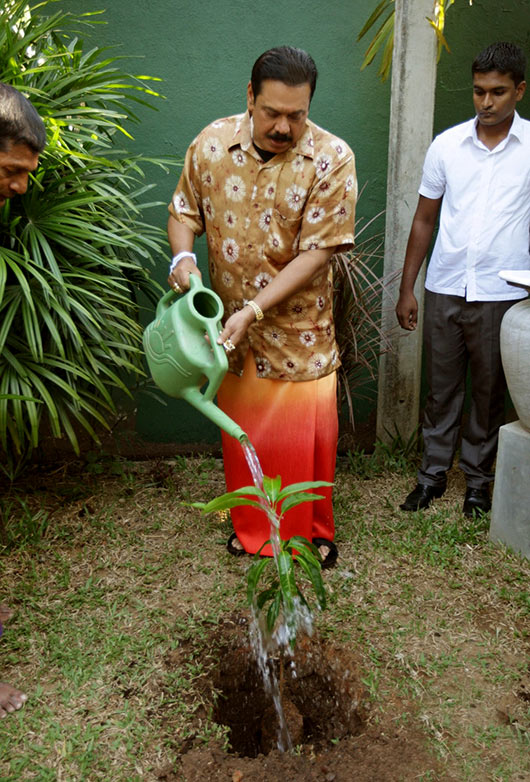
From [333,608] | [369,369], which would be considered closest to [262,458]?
[333,608]

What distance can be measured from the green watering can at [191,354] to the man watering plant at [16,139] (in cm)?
60

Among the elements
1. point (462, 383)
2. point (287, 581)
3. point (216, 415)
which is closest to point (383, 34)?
point (462, 383)

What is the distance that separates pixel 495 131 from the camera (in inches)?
120

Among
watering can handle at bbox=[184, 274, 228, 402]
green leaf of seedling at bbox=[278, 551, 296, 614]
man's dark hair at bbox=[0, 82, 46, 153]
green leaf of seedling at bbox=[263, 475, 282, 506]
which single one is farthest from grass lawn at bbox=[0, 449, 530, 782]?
man's dark hair at bbox=[0, 82, 46, 153]

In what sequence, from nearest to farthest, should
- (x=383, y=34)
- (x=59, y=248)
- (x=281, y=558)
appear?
1. (x=281, y=558)
2. (x=59, y=248)
3. (x=383, y=34)

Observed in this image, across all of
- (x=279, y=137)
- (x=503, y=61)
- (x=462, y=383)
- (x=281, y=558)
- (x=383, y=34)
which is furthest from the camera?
(x=383, y=34)

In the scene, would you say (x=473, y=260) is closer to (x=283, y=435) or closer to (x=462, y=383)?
(x=462, y=383)

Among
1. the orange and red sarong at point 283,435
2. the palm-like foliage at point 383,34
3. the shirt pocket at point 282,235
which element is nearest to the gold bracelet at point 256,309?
the shirt pocket at point 282,235

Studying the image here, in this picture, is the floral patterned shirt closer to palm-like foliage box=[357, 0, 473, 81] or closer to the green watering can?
the green watering can

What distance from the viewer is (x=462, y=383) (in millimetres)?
3389

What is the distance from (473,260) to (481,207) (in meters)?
0.21

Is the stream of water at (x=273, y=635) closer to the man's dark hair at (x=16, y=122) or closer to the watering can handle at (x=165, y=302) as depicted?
the watering can handle at (x=165, y=302)

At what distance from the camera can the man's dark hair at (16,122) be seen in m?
1.99

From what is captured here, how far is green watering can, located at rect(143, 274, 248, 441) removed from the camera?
92.9 inches
